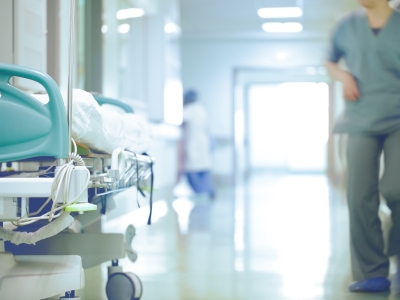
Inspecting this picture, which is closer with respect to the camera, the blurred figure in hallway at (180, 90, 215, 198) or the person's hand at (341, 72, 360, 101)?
the person's hand at (341, 72, 360, 101)

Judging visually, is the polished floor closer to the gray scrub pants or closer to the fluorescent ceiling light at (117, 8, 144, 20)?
the gray scrub pants

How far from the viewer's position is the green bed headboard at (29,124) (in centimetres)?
166

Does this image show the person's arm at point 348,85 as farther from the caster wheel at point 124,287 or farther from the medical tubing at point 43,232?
the medical tubing at point 43,232

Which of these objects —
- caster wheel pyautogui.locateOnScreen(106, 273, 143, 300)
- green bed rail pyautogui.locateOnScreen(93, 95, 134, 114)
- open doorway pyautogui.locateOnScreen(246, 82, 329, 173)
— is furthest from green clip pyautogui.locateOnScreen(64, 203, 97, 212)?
open doorway pyautogui.locateOnScreen(246, 82, 329, 173)

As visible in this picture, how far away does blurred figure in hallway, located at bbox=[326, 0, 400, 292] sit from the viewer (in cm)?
253

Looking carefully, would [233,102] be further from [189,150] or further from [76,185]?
[76,185]

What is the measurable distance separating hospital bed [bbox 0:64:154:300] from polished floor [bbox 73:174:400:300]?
19.4 inches

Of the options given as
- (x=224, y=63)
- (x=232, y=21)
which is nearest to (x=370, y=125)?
(x=232, y=21)

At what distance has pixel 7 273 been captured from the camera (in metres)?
1.88

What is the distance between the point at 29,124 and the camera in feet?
5.49

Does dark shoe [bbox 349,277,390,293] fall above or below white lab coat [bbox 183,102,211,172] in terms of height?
below

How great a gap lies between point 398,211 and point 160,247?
5.43ft

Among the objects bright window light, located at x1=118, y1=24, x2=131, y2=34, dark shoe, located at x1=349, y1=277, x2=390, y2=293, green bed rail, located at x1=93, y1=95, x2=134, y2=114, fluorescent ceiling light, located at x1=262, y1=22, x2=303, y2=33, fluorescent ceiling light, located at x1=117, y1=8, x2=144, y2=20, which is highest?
fluorescent ceiling light, located at x1=262, y1=22, x2=303, y2=33

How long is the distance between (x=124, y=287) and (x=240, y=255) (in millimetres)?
1327
